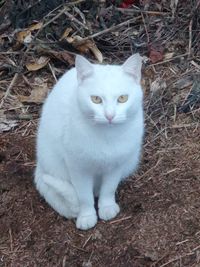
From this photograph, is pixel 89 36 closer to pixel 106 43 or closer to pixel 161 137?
pixel 106 43

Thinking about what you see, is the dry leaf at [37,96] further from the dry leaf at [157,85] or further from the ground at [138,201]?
the dry leaf at [157,85]

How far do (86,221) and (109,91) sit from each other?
2.18 ft

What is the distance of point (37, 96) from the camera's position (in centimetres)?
353

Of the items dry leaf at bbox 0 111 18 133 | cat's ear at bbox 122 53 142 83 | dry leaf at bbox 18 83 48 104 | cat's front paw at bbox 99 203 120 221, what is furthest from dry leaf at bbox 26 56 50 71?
cat's ear at bbox 122 53 142 83

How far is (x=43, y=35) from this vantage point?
3.82m

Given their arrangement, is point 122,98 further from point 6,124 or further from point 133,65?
point 6,124

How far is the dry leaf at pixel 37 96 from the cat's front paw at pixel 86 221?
3.34 feet

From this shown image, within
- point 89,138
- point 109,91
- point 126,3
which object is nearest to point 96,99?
point 109,91

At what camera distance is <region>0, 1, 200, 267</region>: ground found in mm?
2600

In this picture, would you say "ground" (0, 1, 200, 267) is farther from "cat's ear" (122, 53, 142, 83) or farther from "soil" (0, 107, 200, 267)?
"cat's ear" (122, 53, 142, 83)

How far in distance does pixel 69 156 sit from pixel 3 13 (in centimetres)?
184

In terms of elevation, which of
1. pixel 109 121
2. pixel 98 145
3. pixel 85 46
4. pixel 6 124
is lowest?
pixel 6 124

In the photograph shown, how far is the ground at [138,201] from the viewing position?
2600mm

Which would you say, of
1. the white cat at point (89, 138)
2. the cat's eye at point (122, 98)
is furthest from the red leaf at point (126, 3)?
the cat's eye at point (122, 98)
